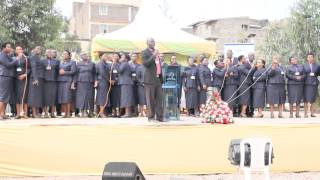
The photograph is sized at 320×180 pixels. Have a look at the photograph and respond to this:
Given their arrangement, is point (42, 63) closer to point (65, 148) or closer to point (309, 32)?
point (65, 148)

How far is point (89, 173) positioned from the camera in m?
9.62

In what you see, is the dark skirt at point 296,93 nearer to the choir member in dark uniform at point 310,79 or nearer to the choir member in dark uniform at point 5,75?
the choir member in dark uniform at point 310,79

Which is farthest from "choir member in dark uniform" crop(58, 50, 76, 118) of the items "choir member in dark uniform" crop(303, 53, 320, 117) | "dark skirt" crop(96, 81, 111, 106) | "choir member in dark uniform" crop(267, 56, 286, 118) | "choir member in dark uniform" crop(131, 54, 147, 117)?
"choir member in dark uniform" crop(303, 53, 320, 117)

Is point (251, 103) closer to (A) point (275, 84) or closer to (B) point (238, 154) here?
(A) point (275, 84)

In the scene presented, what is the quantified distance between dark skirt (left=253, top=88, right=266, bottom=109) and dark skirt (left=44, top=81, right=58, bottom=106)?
4.56 m

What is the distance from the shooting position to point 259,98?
40.8 ft

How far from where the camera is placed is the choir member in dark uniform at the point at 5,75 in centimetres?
1095

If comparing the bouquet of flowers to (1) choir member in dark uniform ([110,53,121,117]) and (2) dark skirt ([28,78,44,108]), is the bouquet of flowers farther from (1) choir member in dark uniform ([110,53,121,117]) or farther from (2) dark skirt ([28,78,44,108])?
(2) dark skirt ([28,78,44,108])

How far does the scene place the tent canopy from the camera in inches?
651

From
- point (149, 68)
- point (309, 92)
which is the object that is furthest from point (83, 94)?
point (309, 92)

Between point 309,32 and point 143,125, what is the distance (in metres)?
16.7

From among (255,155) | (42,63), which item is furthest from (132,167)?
(42,63)

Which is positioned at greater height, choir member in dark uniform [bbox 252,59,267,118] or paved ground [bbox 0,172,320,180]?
choir member in dark uniform [bbox 252,59,267,118]

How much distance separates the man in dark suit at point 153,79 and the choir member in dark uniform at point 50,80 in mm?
2690
